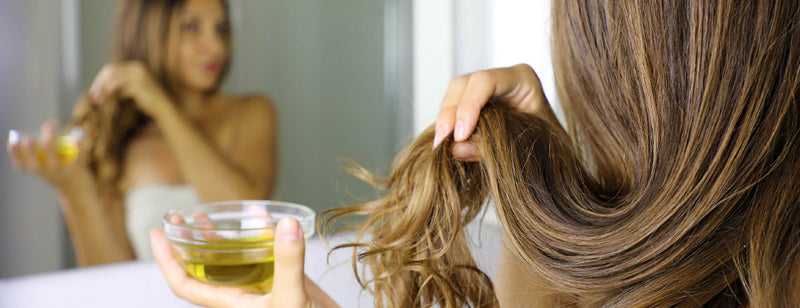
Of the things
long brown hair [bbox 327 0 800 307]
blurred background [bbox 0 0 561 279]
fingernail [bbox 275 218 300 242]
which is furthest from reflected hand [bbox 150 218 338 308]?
blurred background [bbox 0 0 561 279]

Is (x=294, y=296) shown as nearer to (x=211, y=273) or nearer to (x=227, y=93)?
(x=211, y=273)

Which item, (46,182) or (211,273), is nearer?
(211,273)

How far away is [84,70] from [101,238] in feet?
1.10

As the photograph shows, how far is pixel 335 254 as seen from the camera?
1033mm

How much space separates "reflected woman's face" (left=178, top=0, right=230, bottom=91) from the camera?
120 cm

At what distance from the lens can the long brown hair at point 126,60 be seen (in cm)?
111

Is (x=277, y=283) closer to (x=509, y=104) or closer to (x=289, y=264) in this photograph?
(x=289, y=264)

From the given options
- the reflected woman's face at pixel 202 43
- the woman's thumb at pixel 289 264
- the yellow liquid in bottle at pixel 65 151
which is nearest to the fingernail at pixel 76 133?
the yellow liquid in bottle at pixel 65 151

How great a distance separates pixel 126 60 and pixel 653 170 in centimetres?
98

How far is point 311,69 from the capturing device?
136cm


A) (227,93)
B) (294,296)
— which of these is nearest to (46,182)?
(227,93)

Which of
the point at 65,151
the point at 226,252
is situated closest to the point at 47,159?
the point at 65,151

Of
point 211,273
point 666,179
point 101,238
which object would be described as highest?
point 666,179

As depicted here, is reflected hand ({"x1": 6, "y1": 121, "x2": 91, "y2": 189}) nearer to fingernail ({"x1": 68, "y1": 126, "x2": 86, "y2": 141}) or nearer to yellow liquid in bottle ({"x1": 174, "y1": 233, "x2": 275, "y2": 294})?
fingernail ({"x1": 68, "y1": 126, "x2": 86, "y2": 141})
